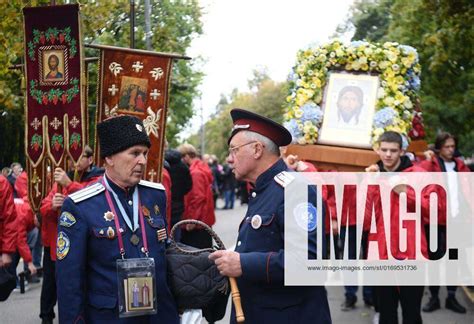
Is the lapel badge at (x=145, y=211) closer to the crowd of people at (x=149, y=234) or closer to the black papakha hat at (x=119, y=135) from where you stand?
the crowd of people at (x=149, y=234)

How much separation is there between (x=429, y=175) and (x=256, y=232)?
369 cm

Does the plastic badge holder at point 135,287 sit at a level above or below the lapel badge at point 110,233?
below

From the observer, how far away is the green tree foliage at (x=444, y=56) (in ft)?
43.0

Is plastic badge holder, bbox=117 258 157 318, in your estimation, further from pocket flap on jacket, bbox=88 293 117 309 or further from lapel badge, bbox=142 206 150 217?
lapel badge, bbox=142 206 150 217

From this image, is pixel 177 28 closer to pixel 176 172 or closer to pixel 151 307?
pixel 176 172

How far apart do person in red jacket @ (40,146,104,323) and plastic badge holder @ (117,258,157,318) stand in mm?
3552

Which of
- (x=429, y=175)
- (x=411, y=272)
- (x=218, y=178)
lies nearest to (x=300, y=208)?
(x=411, y=272)

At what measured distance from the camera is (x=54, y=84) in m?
7.94

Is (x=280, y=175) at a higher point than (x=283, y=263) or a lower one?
higher

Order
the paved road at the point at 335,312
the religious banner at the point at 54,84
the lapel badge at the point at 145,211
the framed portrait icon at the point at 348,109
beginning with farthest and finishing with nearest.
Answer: the framed portrait icon at the point at 348,109
the paved road at the point at 335,312
the religious banner at the point at 54,84
the lapel badge at the point at 145,211

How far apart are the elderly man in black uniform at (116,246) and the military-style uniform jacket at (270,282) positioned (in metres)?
0.47

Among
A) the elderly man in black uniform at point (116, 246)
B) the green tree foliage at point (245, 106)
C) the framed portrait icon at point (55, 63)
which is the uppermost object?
the framed portrait icon at point (55, 63)

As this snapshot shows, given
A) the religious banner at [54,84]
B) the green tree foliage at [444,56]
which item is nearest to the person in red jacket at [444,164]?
the green tree foliage at [444,56]

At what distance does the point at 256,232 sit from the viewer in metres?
4.51
